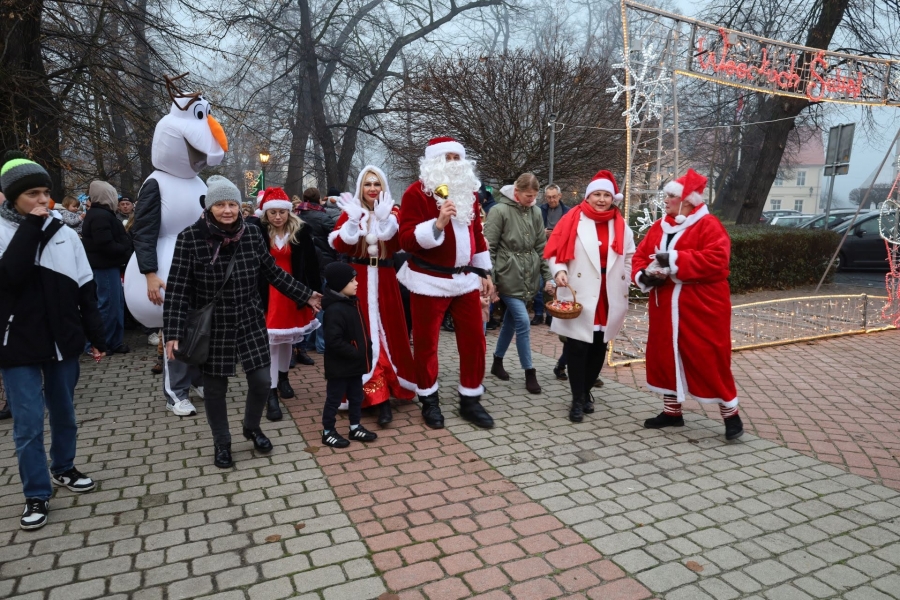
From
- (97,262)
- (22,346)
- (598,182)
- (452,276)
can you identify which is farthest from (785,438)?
(97,262)

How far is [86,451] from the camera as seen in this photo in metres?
4.51

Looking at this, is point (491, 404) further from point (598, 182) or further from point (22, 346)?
point (22, 346)

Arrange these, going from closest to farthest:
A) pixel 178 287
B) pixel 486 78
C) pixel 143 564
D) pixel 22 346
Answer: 1. pixel 143 564
2. pixel 22 346
3. pixel 178 287
4. pixel 486 78

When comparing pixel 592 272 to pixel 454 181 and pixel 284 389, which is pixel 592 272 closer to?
pixel 454 181

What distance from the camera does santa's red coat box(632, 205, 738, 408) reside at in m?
4.54

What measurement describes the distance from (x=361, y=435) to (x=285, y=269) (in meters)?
1.61

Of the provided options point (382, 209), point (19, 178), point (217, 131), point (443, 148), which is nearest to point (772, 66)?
point (443, 148)

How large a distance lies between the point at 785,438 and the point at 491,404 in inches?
87.1

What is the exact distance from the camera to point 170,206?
5121mm

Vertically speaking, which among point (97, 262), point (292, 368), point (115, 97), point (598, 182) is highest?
point (115, 97)

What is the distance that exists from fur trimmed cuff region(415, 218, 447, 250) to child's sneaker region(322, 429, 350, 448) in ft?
4.76

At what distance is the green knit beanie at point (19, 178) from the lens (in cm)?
340

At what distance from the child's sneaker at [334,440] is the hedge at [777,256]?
29.7ft

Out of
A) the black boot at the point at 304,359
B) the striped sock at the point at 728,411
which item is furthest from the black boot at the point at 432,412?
the black boot at the point at 304,359
